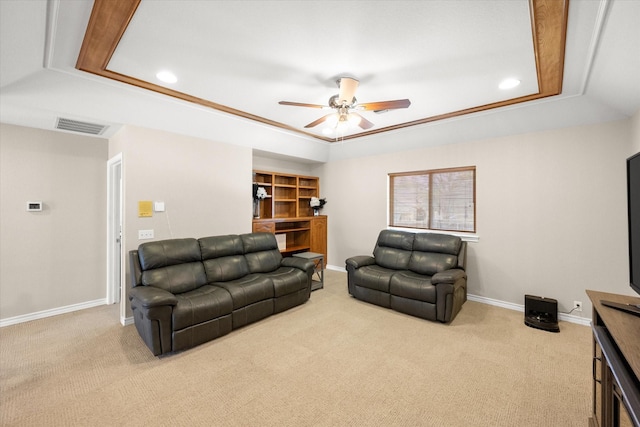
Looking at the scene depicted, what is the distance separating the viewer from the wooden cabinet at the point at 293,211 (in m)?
5.39

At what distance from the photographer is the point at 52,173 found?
11.7 ft

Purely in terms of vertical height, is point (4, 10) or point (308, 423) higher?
point (4, 10)

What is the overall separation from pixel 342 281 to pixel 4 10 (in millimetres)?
4905

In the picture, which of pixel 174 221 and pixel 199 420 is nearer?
pixel 199 420

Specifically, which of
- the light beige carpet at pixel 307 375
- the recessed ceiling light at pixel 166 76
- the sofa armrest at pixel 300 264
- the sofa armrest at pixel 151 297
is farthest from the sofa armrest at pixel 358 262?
the recessed ceiling light at pixel 166 76

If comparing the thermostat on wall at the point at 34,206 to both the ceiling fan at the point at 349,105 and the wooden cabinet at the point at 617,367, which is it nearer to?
the ceiling fan at the point at 349,105

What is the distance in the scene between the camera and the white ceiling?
1.76m

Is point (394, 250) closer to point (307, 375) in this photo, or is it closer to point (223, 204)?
point (307, 375)

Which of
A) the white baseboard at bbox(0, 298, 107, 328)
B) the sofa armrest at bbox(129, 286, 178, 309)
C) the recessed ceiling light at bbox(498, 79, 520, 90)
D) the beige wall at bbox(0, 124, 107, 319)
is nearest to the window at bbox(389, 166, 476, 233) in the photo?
the recessed ceiling light at bbox(498, 79, 520, 90)

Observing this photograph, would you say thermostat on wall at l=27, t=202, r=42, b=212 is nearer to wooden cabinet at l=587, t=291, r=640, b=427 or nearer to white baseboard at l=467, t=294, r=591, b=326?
wooden cabinet at l=587, t=291, r=640, b=427

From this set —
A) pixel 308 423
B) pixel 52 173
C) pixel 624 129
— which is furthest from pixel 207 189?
pixel 624 129

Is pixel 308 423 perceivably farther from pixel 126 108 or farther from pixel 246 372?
pixel 126 108

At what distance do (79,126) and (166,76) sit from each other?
1.67 m

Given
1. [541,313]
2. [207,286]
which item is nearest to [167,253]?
[207,286]
